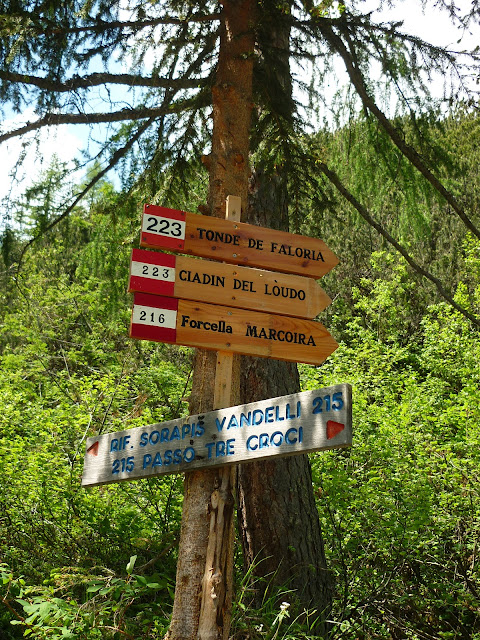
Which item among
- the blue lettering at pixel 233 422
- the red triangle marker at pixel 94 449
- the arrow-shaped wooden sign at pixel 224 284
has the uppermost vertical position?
the arrow-shaped wooden sign at pixel 224 284

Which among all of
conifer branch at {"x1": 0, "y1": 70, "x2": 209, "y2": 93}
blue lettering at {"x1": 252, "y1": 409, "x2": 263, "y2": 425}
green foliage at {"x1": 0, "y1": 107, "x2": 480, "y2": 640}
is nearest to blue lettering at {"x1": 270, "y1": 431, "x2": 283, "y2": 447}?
blue lettering at {"x1": 252, "y1": 409, "x2": 263, "y2": 425}

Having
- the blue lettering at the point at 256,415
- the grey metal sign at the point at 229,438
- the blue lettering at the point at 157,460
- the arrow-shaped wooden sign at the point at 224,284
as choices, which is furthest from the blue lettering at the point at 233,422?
the arrow-shaped wooden sign at the point at 224,284

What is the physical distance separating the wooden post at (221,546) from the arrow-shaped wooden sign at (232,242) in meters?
0.54

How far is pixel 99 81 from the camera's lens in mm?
5426

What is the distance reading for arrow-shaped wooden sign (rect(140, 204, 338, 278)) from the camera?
3490mm

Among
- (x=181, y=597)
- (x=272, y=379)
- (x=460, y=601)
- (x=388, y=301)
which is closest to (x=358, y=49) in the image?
(x=272, y=379)

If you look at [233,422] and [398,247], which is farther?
[398,247]

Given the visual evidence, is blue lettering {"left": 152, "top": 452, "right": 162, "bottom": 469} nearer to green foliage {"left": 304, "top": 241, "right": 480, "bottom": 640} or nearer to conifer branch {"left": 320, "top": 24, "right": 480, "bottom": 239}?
green foliage {"left": 304, "top": 241, "right": 480, "bottom": 640}

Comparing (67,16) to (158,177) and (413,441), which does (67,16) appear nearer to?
(158,177)

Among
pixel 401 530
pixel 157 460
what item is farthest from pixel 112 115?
pixel 401 530

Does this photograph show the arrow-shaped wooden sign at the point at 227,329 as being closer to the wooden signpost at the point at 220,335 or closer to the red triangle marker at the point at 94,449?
the wooden signpost at the point at 220,335

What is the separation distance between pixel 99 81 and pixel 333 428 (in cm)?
387

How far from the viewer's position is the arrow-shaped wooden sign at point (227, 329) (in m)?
3.32

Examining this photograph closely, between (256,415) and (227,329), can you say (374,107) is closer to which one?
(227,329)
